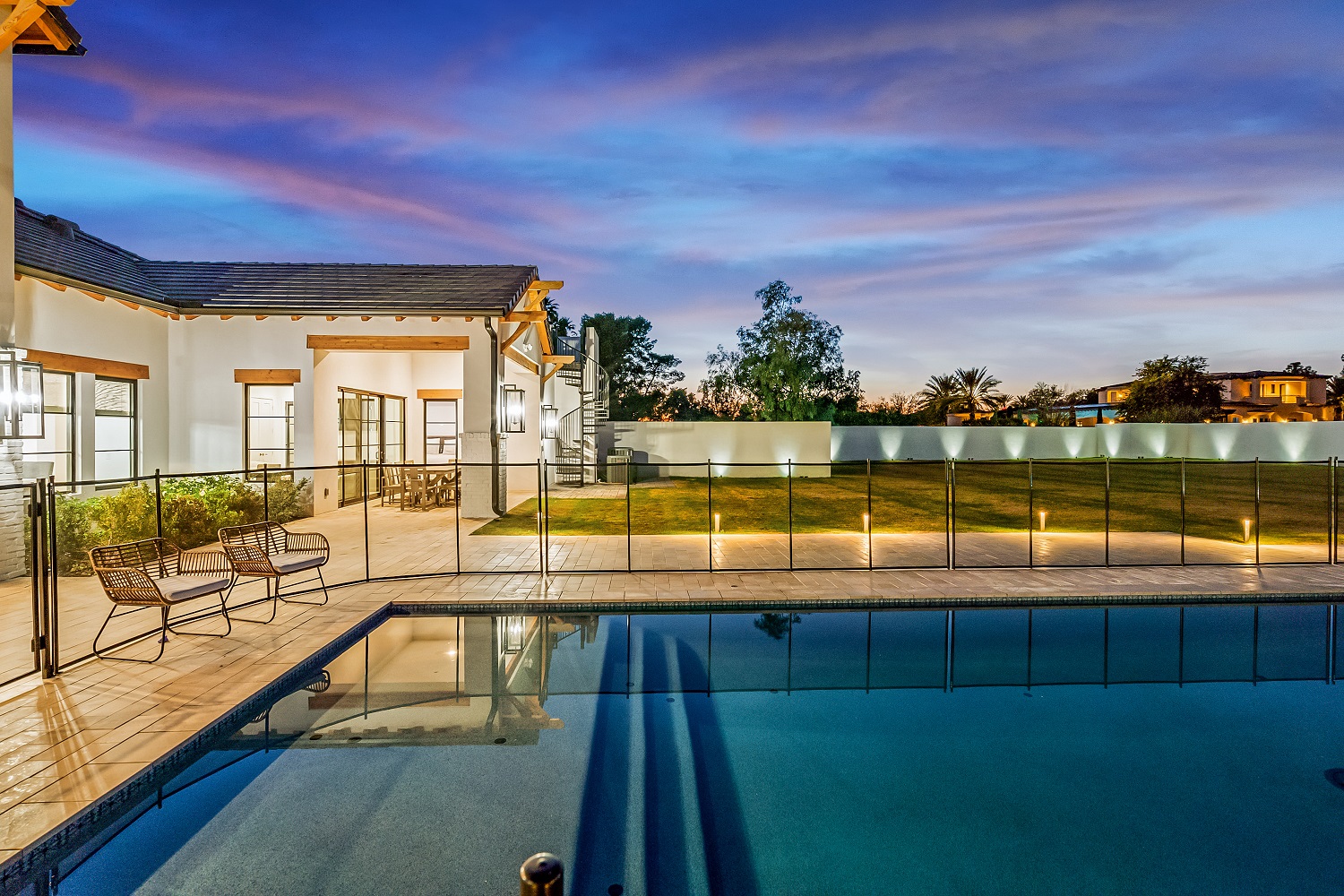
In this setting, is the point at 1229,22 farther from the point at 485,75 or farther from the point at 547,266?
the point at 547,266

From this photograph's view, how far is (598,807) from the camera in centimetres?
379

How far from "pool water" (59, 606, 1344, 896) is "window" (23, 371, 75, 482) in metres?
6.79

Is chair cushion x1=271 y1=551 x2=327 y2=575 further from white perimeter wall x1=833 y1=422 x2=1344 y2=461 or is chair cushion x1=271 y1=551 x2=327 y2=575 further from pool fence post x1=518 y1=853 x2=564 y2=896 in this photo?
white perimeter wall x1=833 y1=422 x2=1344 y2=461

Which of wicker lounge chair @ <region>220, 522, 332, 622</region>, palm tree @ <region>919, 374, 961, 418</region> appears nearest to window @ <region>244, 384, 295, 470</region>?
wicker lounge chair @ <region>220, 522, 332, 622</region>

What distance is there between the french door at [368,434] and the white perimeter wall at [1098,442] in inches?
712

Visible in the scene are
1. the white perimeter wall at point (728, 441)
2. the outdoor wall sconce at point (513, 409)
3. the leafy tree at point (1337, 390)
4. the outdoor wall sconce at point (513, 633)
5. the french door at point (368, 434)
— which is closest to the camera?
the outdoor wall sconce at point (513, 633)

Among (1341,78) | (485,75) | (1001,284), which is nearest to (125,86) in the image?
(485,75)

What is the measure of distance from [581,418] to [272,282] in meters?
8.96

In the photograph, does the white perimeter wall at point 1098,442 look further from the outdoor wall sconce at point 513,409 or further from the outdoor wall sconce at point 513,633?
the outdoor wall sconce at point 513,633

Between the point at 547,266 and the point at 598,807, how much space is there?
98.9 ft

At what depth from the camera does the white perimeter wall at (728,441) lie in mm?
22703

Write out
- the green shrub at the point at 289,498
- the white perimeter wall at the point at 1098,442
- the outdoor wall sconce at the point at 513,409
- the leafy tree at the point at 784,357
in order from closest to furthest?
1. the green shrub at the point at 289,498
2. the outdoor wall sconce at the point at 513,409
3. the white perimeter wall at the point at 1098,442
4. the leafy tree at the point at 784,357

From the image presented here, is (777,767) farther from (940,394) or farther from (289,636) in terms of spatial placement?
(940,394)

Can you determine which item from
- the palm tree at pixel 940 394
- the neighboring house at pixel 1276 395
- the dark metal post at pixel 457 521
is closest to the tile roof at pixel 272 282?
the dark metal post at pixel 457 521
